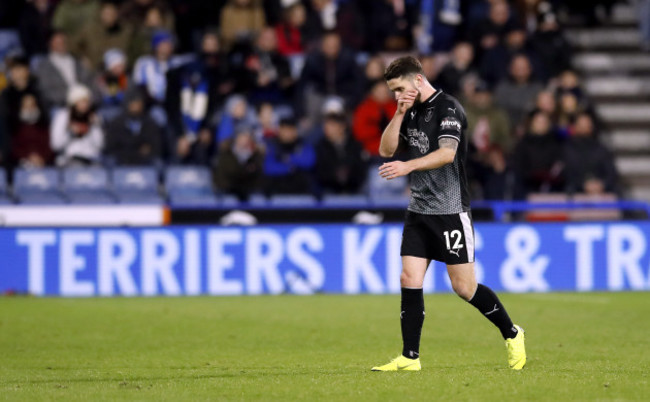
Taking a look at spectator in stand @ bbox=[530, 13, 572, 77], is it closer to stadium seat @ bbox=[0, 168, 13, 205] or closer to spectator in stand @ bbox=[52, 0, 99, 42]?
spectator in stand @ bbox=[52, 0, 99, 42]

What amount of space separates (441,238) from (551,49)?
12.3 m

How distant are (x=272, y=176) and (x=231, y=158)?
2.09 ft

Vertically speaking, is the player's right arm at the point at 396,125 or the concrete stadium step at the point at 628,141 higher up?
the player's right arm at the point at 396,125

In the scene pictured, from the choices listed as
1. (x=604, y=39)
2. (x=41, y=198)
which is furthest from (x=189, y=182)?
(x=604, y=39)

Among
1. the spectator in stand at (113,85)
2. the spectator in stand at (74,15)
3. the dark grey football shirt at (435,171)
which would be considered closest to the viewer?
the dark grey football shirt at (435,171)

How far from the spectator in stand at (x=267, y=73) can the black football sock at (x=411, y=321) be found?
9.99 m

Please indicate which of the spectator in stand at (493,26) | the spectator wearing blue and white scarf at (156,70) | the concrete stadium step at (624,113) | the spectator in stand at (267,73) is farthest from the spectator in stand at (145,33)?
the concrete stadium step at (624,113)

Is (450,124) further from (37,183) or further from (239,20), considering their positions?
(239,20)

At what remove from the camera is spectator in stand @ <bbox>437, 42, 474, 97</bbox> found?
17.8 metres

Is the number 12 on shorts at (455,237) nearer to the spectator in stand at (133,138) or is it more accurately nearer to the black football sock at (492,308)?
the black football sock at (492,308)

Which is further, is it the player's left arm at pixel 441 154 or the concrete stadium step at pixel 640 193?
the concrete stadium step at pixel 640 193

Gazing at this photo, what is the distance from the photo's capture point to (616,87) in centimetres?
2058

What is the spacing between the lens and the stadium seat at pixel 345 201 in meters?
15.2

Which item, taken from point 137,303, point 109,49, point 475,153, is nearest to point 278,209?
point 137,303
